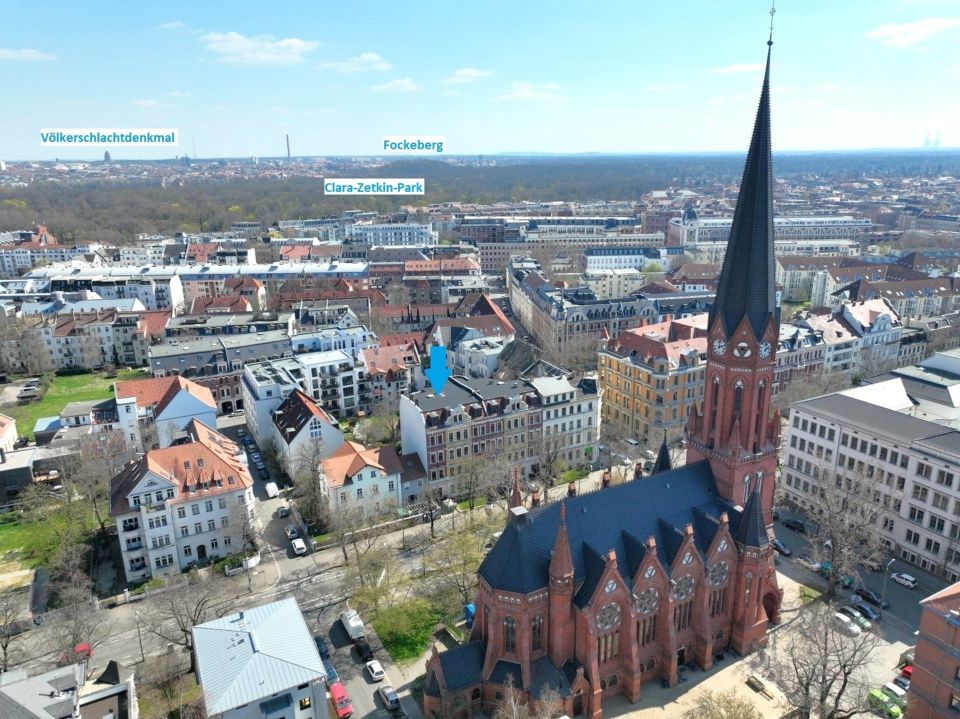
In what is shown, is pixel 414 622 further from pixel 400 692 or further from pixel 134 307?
pixel 134 307

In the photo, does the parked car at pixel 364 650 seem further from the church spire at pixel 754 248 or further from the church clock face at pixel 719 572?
the church spire at pixel 754 248

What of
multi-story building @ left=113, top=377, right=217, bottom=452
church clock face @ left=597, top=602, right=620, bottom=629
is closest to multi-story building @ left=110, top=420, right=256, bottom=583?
multi-story building @ left=113, top=377, right=217, bottom=452

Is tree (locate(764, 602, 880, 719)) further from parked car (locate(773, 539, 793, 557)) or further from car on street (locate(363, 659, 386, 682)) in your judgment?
car on street (locate(363, 659, 386, 682))

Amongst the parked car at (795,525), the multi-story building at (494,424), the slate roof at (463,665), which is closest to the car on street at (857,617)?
the parked car at (795,525)

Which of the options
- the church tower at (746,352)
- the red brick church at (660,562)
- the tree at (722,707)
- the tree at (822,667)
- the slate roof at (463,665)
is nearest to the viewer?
the tree at (722,707)

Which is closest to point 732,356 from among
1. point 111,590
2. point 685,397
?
point 685,397

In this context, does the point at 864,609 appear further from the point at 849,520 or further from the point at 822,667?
the point at 822,667
